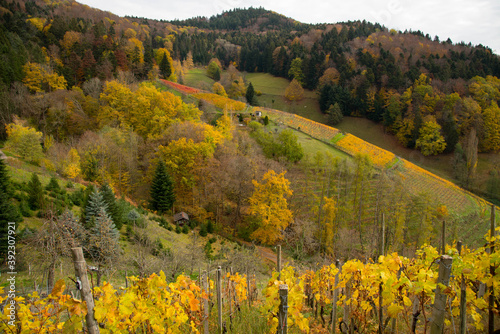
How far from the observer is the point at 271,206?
19.8m

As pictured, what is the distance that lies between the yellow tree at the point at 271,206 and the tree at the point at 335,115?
38.6 metres

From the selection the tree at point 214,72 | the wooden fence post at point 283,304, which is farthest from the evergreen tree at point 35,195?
the tree at point 214,72

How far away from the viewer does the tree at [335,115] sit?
5459 centimetres

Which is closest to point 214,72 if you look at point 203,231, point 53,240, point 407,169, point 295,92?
point 295,92

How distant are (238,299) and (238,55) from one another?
9240cm

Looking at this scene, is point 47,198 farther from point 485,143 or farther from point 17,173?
point 485,143

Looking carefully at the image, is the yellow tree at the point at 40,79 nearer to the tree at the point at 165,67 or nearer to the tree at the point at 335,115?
the tree at the point at 165,67

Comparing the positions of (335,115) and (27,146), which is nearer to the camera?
(27,146)

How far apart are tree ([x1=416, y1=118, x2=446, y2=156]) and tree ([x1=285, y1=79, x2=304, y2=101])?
89.9 ft

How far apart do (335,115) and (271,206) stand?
4021 centimetres

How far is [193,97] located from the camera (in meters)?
41.8

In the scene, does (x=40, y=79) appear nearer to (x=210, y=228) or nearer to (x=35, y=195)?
(x=35, y=195)

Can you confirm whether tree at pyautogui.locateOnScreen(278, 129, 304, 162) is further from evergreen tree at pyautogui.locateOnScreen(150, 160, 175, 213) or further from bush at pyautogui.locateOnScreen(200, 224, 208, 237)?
bush at pyautogui.locateOnScreen(200, 224, 208, 237)

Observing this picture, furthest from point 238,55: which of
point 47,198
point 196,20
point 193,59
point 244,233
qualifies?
point 47,198
